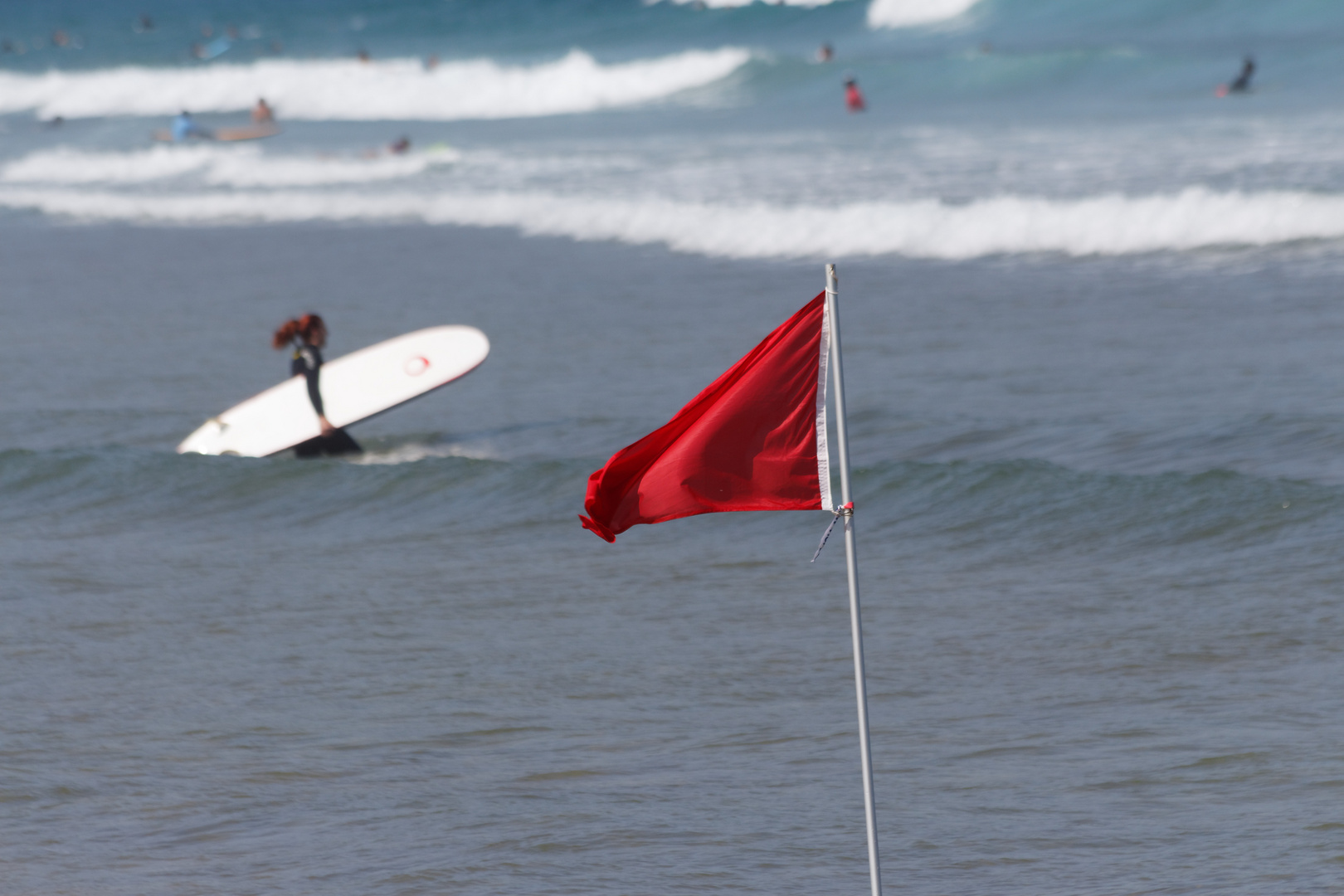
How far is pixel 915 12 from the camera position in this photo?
225 ft

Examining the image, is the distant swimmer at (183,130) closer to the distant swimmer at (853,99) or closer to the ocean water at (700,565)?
the distant swimmer at (853,99)

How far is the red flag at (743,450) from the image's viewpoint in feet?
14.9

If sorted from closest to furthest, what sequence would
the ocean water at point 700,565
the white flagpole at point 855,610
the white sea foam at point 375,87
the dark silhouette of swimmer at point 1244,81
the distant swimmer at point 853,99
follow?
1. the white flagpole at point 855,610
2. the ocean water at point 700,565
3. the dark silhouette of swimmer at point 1244,81
4. the distant swimmer at point 853,99
5. the white sea foam at point 375,87

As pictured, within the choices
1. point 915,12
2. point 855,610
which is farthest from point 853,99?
point 855,610

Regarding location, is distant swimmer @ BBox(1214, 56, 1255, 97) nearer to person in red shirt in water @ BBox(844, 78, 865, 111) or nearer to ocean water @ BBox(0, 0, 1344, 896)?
person in red shirt in water @ BBox(844, 78, 865, 111)

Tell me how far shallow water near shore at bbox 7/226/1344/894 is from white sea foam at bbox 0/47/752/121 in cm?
4311

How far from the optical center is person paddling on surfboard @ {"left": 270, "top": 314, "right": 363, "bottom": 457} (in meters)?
12.1

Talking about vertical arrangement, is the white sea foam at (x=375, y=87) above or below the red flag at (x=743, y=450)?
above

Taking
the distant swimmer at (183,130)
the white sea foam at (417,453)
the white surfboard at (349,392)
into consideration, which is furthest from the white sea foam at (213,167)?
the white sea foam at (417,453)

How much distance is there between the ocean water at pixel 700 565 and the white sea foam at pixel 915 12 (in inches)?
1621

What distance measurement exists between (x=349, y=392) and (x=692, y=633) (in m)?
6.31

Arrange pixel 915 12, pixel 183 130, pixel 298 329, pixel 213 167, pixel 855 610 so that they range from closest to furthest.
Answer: pixel 855 610 < pixel 298 329 < pixel 213 167 < pixel 183 130 < pixel 915 12

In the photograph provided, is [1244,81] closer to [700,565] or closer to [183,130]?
[183,130]

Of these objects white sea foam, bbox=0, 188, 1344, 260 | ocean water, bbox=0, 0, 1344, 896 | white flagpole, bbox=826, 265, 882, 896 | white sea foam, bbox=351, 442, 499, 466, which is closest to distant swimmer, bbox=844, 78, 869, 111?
ocean water, bbox=0, 0, 1344, 896
